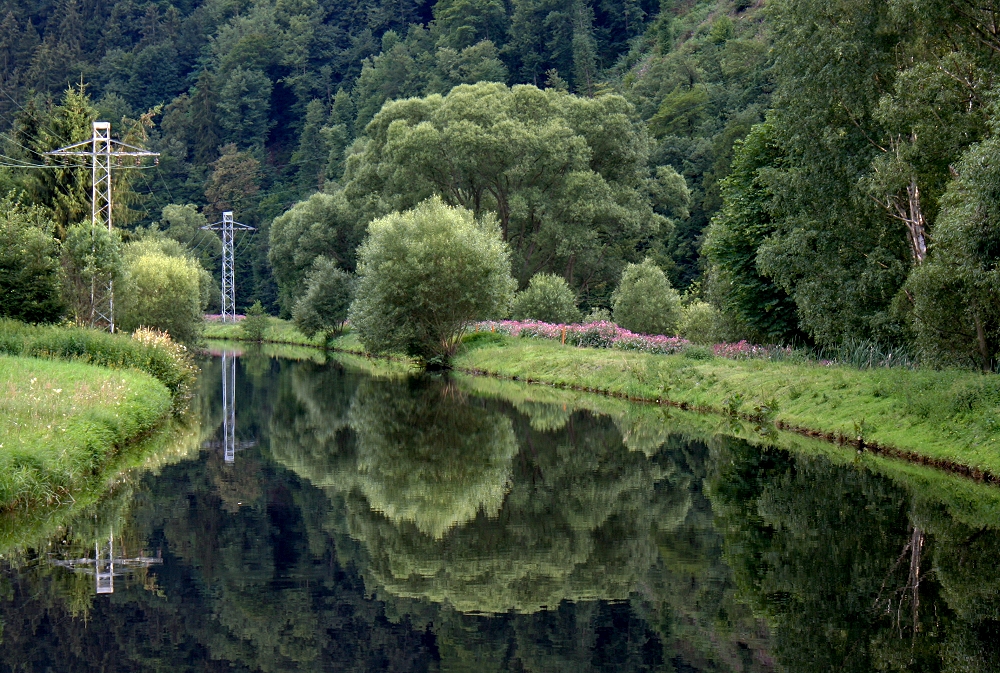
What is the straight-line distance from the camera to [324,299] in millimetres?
82125

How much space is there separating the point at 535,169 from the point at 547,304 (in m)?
13.3

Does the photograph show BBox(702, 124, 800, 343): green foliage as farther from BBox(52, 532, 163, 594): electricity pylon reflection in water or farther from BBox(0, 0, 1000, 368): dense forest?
BBox(52, 532, 163, 594): electricity pylon reflection in water

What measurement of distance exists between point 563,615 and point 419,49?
467 feet

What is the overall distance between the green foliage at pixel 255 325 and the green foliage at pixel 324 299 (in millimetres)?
21062

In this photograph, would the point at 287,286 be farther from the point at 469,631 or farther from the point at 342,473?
the point at 469,631

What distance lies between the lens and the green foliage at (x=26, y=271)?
38.4 meters

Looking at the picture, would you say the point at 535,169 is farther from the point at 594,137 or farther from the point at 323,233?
the point at 323,233

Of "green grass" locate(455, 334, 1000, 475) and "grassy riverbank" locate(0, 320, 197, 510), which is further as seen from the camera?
"green grass" locate(455, 334, 1000, 475)

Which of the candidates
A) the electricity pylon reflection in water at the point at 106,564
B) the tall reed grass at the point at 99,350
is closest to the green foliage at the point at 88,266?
the tall reed grass at the point at 99,350

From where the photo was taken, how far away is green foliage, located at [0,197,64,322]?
38.4 m

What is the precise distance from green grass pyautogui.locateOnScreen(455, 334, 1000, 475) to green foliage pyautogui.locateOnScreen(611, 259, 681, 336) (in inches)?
301

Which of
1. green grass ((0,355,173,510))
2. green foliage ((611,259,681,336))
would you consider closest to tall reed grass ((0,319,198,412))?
green grass ((0,355,173,510))

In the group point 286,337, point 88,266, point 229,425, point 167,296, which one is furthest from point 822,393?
point 286,337

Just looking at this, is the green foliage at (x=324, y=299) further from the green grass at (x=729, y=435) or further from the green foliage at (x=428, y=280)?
the green grass at (x=729, y=435)
